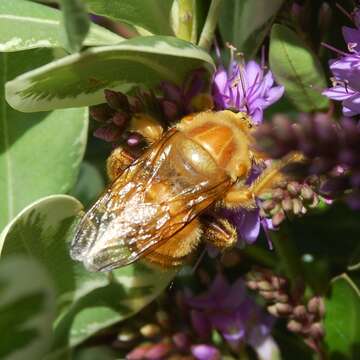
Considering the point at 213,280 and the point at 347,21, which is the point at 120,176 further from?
the point at 347,21

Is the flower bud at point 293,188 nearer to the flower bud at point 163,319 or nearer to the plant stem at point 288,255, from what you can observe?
the plant stem at point 288,255

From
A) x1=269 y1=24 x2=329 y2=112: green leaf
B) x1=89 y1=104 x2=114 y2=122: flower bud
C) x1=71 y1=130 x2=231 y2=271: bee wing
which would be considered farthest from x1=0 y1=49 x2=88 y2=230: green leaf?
x1=269 y1=24 x2=329 y2=112: green leaf

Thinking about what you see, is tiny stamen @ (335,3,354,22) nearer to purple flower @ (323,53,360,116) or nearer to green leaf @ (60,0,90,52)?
purple flower @ (323,53,360,116)

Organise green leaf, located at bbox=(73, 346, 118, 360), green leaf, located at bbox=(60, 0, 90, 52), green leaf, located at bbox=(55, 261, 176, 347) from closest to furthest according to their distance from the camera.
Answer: green leaf, located at bbox=(60, 0, 90, 52), green leaf, located at bbox=(55, 261, 176, 347), green leaf, located at bbox=(73, 346, 118, 360)

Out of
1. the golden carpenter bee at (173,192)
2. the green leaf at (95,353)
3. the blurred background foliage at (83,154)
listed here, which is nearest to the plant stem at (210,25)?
the blurred background foliage at (83,154)

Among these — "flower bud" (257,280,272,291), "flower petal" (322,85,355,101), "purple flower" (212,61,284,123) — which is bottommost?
"flower bud" (257,280,272,291)

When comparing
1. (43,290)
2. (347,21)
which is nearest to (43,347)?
(43,290)
